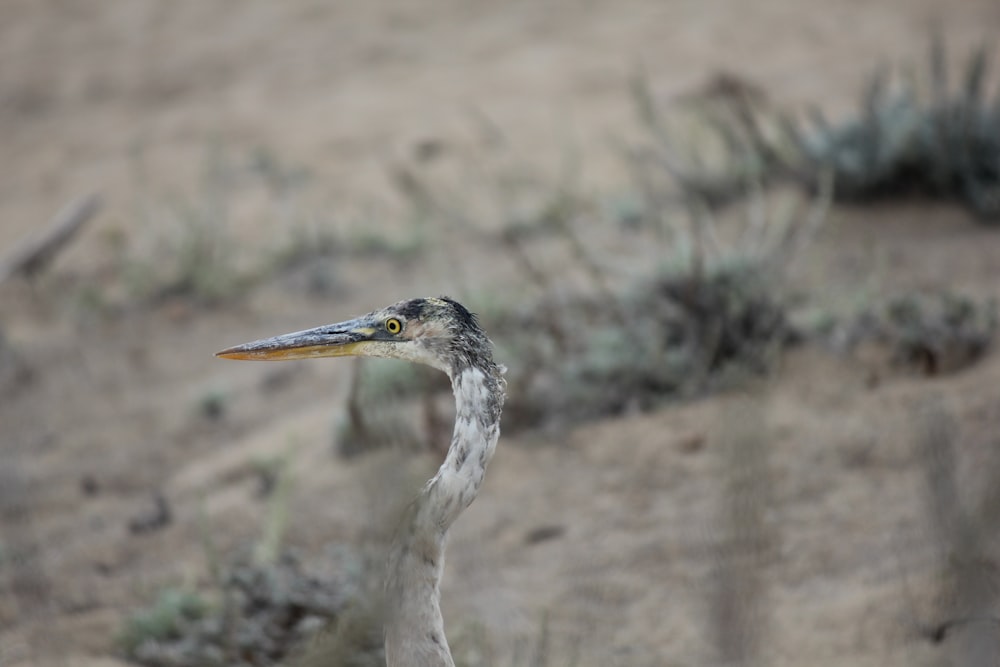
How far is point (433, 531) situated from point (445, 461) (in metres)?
0.14

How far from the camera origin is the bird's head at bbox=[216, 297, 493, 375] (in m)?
2.18

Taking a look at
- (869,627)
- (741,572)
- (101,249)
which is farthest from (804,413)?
(101,249)

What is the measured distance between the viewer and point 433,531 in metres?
2.03

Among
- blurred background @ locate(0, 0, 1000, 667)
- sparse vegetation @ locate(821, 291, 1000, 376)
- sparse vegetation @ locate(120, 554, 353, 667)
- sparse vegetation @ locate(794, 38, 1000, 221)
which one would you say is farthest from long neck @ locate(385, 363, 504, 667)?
sparse vegetation @ locate(794, 38, 1000, 221)

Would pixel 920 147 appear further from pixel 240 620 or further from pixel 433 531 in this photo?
pixel 433 531

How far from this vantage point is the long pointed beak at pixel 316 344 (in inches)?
88.7

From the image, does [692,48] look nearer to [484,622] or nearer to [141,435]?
[141,435]

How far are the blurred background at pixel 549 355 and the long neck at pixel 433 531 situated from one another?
0.38 feet

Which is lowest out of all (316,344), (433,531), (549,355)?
(549,355)

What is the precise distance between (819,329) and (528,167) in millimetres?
3556

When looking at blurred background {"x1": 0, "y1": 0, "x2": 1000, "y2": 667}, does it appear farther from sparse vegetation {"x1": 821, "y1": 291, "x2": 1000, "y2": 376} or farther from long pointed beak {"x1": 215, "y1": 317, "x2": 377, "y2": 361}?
long pointed beak {"x1": 215, "y1": 317, "x2": 377, "y2": 361}

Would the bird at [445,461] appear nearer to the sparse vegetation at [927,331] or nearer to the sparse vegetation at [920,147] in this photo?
the sparse vegetation at [927,331]

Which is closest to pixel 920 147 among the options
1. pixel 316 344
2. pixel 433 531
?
pixel 316 344

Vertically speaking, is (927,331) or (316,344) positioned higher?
(316,344)
